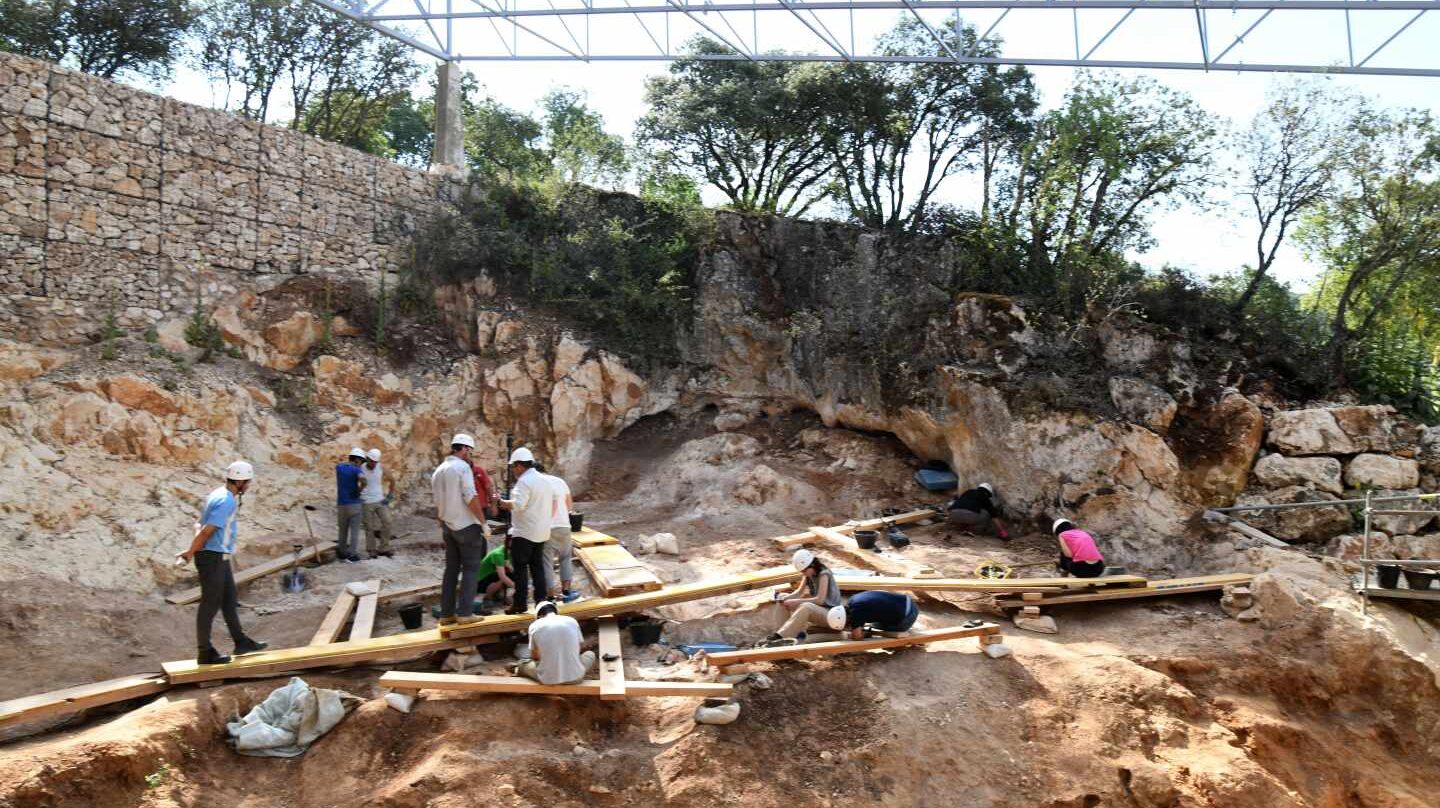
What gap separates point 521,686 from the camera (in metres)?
6.70

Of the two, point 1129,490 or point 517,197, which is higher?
point 517,197

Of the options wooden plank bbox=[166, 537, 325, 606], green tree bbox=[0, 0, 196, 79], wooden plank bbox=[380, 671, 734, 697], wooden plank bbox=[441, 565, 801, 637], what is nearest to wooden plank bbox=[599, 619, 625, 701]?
wooden plank bbox=[380, 671, 734, 697]

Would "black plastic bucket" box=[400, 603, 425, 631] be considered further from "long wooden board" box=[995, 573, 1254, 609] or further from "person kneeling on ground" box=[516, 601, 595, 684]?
"long wooden board" box=[995, 573, 1254, 609]

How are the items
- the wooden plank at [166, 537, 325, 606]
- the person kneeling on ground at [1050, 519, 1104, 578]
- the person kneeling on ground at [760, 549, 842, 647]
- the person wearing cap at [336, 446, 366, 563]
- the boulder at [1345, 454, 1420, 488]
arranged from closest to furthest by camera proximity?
the person kneeling on ground at [760, 549, 842, 647] < the wooden plank at [166, 537, 325, 606] < the person kneeling on ground at [1050, 519, 1104, 578] < the person wearing cap at [336, 446, 366, 563] < the boulder at [1345, 454, 1420, 488]

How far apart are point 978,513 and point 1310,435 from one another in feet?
13.9

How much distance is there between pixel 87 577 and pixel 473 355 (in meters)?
6.15

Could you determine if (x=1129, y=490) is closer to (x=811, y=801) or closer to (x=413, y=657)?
(x=811, y=801)

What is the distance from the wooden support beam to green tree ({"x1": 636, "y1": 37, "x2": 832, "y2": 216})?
958 centimetres

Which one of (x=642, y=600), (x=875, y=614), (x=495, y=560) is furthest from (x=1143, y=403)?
(x=495, y=560)

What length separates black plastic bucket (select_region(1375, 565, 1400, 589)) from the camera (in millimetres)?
8820

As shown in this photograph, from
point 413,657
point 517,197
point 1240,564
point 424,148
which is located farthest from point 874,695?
point 424,148

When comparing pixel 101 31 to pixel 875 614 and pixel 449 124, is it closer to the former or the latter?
pixel 449 124

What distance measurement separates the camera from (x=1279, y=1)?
→ 383 inches

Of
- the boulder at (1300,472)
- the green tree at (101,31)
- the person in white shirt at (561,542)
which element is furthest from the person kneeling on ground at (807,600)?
the green tree at (101,31)
